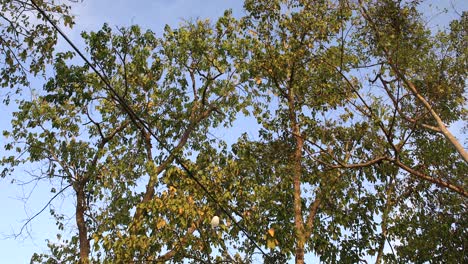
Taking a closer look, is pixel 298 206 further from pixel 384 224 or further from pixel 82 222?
pixel 82 222

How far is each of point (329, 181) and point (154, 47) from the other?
284 inches

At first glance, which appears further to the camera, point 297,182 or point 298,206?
point 297,182

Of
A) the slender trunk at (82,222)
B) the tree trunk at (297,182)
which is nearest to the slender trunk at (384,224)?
the tree trunk at (297,182)

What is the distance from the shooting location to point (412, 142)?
523 inches

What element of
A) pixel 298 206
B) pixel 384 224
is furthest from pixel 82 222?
pixel 384 224

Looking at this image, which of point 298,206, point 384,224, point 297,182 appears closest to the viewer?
point 298,206

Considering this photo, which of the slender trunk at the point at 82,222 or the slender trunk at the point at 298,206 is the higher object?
the slender trunk at the point at 82,222

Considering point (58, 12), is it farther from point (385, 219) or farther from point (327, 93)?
point (385, 219)

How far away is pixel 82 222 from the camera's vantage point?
45.4 ft

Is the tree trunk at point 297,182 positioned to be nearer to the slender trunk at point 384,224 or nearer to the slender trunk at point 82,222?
the slender trunk at point 384,224

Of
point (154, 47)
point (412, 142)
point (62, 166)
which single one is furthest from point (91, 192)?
point (412, 142)

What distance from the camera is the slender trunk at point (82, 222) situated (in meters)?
13.4

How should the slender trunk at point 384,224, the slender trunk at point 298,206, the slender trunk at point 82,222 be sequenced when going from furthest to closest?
the slender trunk at point 82,222
the slender trunk at point 384,224
the slender trunk at point 298,206

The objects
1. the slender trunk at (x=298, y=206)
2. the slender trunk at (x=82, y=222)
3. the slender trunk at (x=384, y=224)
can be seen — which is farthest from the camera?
the slender trunk at (x=82, y=222)
